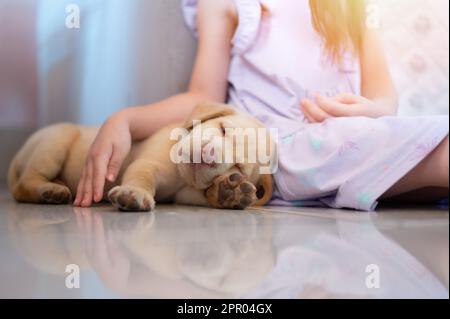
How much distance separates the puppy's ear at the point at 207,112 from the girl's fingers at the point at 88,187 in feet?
0.52

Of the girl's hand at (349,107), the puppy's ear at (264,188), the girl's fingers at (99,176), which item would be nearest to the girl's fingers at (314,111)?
the girl's hand at (349,107)

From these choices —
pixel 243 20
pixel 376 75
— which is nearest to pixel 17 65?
pixel 243 20

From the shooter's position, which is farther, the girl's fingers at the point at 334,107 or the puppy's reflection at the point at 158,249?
the girl's fingers at the point at 334,107

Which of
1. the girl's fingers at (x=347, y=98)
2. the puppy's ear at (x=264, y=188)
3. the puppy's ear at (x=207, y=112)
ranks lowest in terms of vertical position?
the puppy's ear at (x=264, y=188)

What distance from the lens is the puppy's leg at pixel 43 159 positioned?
1.06 meters

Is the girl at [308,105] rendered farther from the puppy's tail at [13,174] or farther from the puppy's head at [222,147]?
the puppy's tail at [13,174]

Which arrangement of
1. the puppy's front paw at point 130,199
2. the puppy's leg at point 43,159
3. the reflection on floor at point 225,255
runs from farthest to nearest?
the puppy's leg at point 43,159
the puppy's front paw at point 130,199
the reflection on floor at point 225,255

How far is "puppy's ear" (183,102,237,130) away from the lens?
977 mm

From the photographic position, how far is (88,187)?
0.95 meters

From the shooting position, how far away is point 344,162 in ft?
3.11

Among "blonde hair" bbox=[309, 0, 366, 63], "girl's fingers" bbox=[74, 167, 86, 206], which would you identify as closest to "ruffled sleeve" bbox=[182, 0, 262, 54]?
"blonde hair" bbox=[309, 0, 366, 63]

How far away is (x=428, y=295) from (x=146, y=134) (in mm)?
655

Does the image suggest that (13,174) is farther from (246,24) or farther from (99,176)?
(246,24)

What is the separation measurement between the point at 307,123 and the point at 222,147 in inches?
7.3
